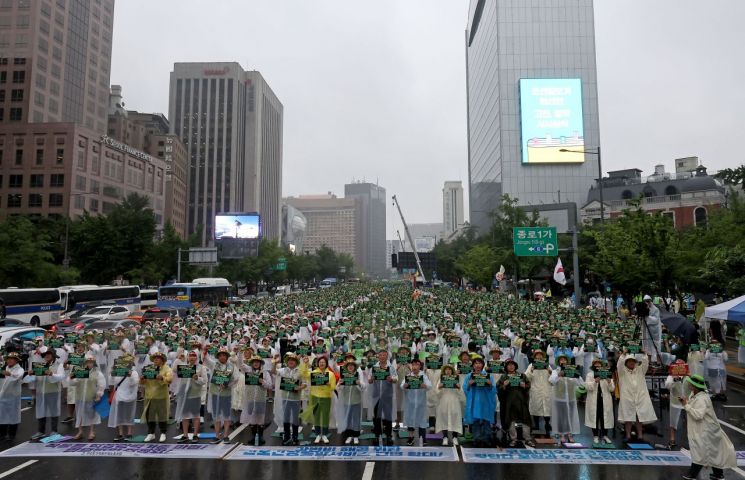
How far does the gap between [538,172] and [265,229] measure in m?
97.8

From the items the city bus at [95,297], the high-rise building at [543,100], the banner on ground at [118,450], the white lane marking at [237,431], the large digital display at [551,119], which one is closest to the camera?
the banner on ground at [118,450]

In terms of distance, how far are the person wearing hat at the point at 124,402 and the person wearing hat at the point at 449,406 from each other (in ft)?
18.9

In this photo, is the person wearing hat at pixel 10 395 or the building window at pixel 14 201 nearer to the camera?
the person wearing hat at pixel 10 395

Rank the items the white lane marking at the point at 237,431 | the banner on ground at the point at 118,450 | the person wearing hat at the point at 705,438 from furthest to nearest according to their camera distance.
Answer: the white lane marking at the point at 237,431 → the banner on ground at the point at 118,450 → the person wearing hat at the point at 705,438

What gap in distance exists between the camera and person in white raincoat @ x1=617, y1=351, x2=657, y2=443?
8984 millimetres

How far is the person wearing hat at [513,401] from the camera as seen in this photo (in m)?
8.88

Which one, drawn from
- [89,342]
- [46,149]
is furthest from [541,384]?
[46,149]

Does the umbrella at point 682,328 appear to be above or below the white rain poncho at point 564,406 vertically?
above

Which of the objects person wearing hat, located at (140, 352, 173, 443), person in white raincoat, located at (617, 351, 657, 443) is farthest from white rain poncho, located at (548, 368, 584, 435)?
person wearing hat, located at (140, 352, 173, 443)

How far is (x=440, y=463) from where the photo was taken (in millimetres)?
8078

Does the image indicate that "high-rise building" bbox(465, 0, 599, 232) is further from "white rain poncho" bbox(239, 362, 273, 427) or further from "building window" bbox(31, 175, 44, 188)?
"white rain poncho" bbox(239, 362, 273, 427)

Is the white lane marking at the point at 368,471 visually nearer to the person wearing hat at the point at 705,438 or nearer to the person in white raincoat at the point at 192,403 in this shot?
the person in white raincoat at the point at 192,403

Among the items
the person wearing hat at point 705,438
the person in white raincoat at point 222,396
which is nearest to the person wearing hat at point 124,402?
the person in white raincoat at point 222,396

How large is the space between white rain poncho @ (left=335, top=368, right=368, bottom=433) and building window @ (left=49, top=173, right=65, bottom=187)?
2975 inches
